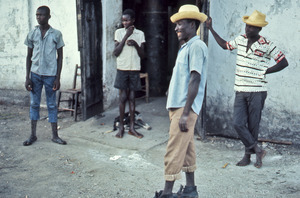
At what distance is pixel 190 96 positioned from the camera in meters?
3.43

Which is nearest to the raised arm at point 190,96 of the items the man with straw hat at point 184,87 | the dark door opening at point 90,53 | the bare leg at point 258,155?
the man with straw hat at point 184,87

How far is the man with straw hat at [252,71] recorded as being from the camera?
4551 millimetres

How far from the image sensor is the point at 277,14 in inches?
217

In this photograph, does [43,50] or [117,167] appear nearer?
[117,167]

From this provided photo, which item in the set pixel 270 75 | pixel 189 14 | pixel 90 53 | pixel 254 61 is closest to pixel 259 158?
pixel 254 61

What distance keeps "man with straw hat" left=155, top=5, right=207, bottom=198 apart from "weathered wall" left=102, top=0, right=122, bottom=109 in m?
4.32

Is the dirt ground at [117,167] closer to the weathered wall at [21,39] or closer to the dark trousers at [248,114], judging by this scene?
the dark trousers at [248,114]

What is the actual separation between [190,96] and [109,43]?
4.70 m

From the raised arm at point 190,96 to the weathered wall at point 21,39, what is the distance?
16.2 ft

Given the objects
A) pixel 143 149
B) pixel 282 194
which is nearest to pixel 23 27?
pixel 143 149

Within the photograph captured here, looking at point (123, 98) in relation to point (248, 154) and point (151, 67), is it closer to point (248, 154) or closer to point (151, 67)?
point (248, 154)

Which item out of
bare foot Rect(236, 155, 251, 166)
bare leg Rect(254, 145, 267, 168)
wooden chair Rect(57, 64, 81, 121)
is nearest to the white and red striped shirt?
bare leg Rect(254, 145, 267, 168)

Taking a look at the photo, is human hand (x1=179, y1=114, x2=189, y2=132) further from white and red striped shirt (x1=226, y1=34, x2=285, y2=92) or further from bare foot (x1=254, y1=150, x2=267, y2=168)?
bare foot (x1=254, y1=150, x2=267, y2=168)

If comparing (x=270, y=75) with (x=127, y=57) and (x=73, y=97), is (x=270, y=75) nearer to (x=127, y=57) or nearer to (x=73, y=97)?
(x=127, y=57)
